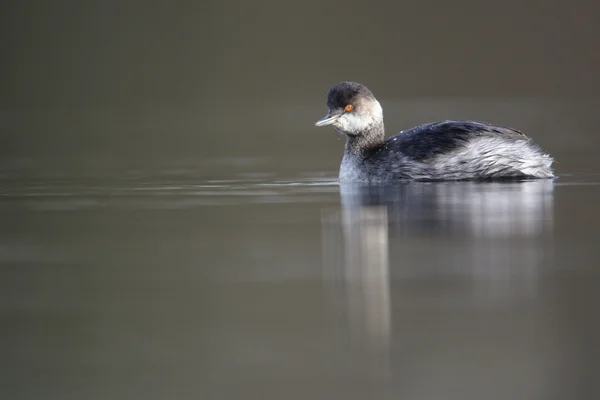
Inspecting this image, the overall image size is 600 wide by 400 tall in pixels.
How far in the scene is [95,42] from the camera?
4778cm

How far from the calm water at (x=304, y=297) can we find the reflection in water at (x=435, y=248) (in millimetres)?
18

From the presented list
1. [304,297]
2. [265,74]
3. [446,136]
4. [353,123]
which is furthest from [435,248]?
[265,74]

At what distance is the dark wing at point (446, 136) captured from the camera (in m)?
11.5

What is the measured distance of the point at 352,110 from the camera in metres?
12.5

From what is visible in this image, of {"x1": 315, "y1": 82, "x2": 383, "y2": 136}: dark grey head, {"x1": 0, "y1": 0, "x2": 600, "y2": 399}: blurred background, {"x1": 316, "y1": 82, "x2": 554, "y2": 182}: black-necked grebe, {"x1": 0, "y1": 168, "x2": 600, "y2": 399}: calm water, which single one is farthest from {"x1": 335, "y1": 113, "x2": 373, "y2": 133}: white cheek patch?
{"x1": 0, "y1": 168, "x2": 600, "y2": 399}: calm water

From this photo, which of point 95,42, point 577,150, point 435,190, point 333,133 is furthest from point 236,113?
point 95,42

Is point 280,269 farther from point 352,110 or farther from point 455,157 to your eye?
point 352,110

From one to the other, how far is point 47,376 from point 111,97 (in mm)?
28025

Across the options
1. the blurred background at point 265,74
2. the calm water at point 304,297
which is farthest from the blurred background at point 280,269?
the blurred background at point 265,74

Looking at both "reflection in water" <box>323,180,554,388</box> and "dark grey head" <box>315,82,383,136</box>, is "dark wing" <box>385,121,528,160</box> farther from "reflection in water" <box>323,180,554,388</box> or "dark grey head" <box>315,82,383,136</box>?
"dark grey head" <box>315,82,383,136</box>

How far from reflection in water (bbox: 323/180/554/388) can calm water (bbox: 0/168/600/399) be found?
0.06 ft

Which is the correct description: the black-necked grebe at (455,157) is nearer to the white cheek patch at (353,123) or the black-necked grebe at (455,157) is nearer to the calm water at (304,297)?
the white cheek patch at (353,123)

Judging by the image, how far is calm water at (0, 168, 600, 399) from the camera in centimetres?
469

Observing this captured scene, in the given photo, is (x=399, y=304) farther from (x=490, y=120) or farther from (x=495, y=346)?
(x=490, y=120)
